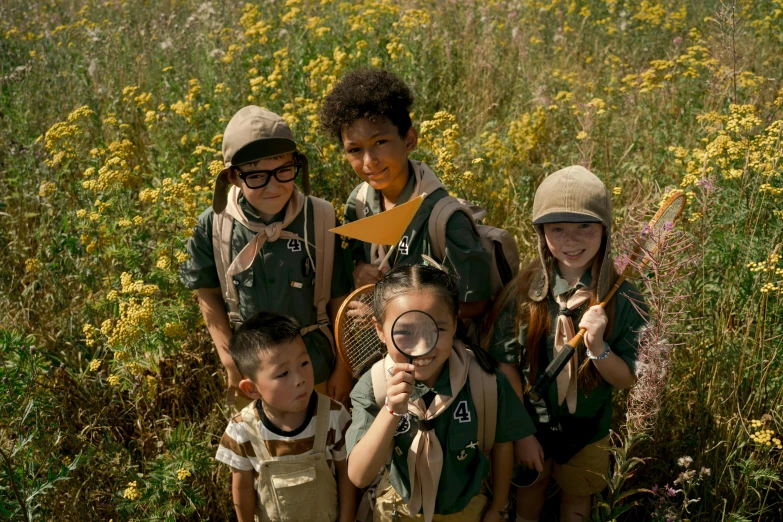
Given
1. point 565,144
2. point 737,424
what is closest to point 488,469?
point 737,424

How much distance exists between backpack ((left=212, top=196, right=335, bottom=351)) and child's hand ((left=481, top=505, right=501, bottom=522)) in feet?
3.48

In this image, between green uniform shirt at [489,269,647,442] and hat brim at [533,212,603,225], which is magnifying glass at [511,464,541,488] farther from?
hat brim at [533,212,603,225]

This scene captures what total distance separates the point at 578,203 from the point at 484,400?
2.67 ft

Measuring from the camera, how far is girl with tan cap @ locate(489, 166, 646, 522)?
2664 millimetres

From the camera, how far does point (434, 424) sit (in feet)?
8.34

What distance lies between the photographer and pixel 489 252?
3.09m

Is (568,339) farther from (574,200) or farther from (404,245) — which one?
(404,245)

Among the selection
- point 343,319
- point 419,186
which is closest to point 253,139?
point 419,186

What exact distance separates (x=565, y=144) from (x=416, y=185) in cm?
283

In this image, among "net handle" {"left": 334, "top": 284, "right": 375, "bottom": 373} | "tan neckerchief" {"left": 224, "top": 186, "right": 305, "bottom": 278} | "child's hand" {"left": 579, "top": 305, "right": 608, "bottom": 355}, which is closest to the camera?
"child's hand" {"left": 579, "top": 305, "right": 608, "bottom": 355}

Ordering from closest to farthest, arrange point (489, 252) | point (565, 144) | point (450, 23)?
point (489, 252), point (565, 144), point (450, 23)

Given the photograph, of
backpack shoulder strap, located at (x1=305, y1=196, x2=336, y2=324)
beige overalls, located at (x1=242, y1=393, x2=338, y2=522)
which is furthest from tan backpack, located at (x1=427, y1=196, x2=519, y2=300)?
beige overalls, located at (x1=242, y1=393, x2=338, y2=522)

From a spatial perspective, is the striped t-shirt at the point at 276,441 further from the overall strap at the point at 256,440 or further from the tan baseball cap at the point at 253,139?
the tan baseball cap at the point at 253,139

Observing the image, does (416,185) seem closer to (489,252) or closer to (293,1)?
(489,252)
